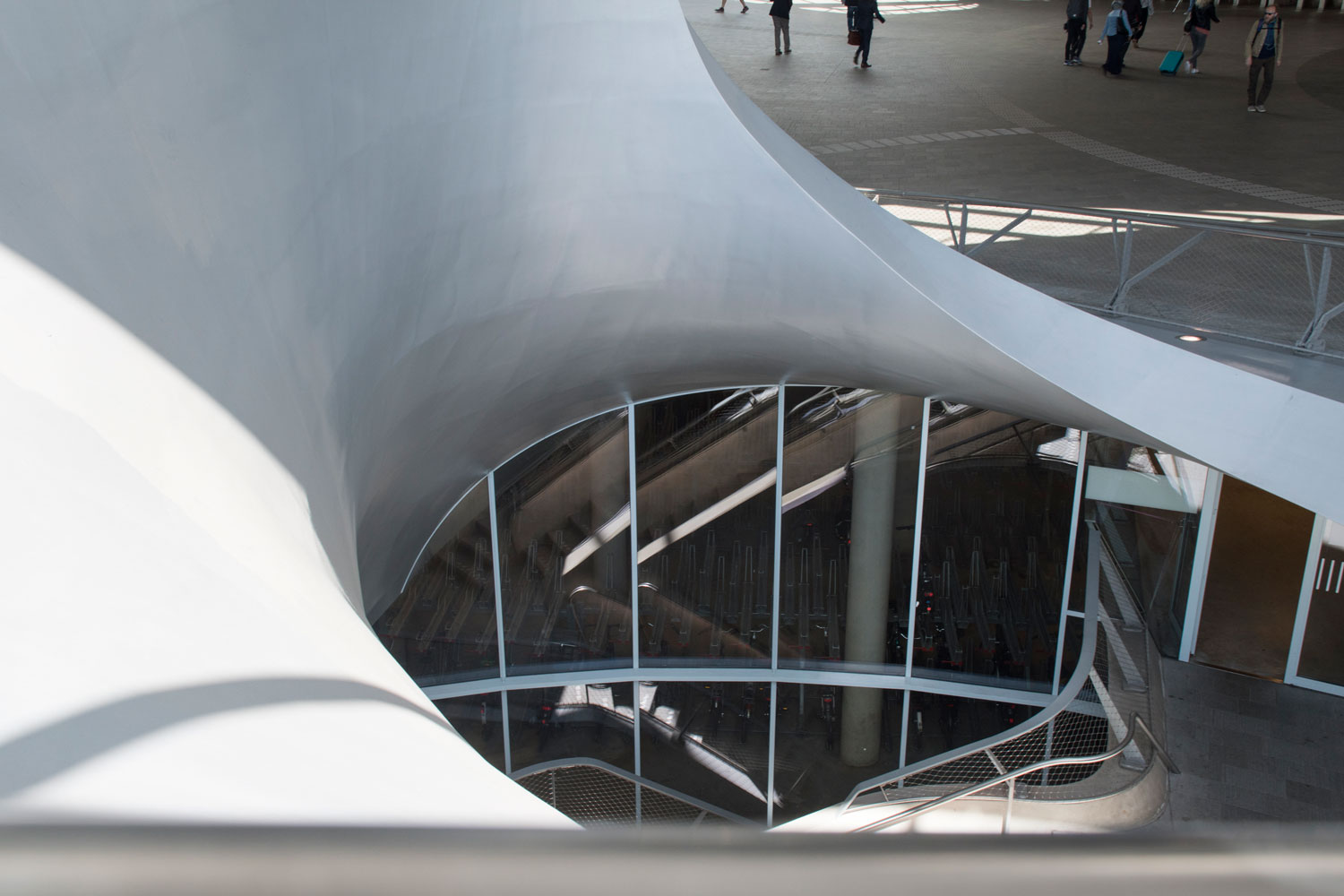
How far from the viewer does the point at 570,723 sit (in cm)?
1150

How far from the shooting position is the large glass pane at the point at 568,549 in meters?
10.1

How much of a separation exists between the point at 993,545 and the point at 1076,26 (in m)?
16.1

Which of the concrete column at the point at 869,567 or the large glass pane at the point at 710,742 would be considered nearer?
the concrete column at the point at 869,567

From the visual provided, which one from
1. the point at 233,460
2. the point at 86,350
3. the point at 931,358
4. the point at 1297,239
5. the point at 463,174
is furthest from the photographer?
the point at 1297,239

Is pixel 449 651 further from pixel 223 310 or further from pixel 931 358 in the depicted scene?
pixel 223 310

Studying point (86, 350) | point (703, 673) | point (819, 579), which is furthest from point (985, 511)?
point (86, 350)

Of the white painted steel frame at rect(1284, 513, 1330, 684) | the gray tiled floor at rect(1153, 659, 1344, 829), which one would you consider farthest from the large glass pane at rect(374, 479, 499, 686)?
the white painted steel frame at rect(1284, 513, 1330, 684)

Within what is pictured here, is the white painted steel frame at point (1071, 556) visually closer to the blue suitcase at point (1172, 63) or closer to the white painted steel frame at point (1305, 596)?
the white painted steel frame at point (1305, 596)

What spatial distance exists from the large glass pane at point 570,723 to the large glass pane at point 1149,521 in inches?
224

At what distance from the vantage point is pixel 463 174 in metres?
5.44

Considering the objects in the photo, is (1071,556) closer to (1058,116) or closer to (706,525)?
(706,525)

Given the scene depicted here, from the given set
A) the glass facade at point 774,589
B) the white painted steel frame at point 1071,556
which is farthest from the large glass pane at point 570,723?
the white painted steel frame at point 1071,556

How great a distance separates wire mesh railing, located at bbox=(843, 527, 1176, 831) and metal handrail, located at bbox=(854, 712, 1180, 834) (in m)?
0.02

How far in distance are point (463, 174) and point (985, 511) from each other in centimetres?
722
